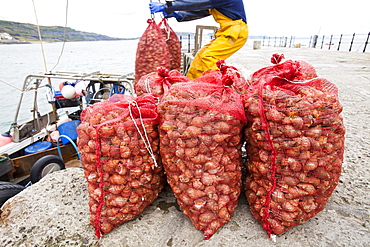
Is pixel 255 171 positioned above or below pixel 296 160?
below

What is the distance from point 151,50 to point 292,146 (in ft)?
9.47

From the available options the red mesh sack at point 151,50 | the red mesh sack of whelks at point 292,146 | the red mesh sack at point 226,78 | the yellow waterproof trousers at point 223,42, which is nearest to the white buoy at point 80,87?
the red mesh sack at point 151,50

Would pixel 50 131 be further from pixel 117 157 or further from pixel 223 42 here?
pixel 117 157

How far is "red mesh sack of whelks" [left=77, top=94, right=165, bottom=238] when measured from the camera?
1.33 meters

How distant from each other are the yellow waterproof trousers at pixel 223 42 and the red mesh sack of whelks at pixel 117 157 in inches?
68.8

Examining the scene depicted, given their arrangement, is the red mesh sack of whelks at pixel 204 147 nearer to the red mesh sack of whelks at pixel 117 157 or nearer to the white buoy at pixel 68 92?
the red mesh sack of whelks at pixel 117 157

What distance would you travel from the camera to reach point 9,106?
1159 centimetres

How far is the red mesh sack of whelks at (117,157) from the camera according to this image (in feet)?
→ 4.35

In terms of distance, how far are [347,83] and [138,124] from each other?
406 cm

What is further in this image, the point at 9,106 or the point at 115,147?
the point at 9,106

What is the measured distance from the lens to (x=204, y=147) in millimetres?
1240

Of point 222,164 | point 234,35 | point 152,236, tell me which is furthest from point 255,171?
point 234,35

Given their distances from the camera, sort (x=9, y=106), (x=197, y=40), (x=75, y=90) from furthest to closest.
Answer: (x=9, y=106), (x=197, y=40), (x=75, y=90)

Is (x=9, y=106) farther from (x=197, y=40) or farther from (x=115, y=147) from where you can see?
(x=115, y=147)
